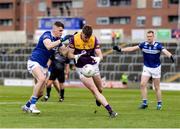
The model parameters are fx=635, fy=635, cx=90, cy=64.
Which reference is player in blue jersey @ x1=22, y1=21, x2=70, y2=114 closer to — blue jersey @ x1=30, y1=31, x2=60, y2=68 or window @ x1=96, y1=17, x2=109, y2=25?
blue jersey @ x1=30, y1=31, x2=60, y2=68

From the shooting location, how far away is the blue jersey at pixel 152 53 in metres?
19.0

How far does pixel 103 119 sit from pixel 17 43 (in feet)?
228

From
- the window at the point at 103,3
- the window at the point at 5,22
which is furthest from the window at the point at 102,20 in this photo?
the window at the point at 5,22

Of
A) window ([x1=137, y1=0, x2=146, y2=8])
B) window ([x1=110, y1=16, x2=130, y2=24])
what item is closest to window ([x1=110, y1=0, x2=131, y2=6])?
window ([x1=137, y1=0, x2=146, y2=8])

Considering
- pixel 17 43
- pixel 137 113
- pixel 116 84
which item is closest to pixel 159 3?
pixel 17 43

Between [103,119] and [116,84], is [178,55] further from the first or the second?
[103,119]

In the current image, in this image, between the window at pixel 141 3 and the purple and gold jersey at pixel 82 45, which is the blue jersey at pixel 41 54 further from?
the window at pixel 141 3

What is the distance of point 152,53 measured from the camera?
18984mm

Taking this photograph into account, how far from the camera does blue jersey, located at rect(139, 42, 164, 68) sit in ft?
62.2

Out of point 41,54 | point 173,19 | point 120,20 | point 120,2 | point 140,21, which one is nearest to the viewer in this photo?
point 41,54

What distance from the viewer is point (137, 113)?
16672mm

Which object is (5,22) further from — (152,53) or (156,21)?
(152,53)

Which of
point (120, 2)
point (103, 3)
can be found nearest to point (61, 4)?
point (103, 3)

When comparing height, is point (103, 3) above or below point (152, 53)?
above
